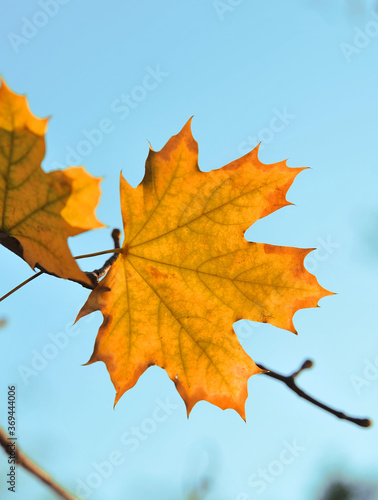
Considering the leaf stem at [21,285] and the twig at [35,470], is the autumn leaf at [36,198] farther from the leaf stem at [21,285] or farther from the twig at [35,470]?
the twig at [35,470]

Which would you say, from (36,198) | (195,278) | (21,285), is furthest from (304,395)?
(36,198)

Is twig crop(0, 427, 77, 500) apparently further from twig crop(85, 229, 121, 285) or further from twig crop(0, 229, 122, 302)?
twig crop(85, 229, 121, 285)

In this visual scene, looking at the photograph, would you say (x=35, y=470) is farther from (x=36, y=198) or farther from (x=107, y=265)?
(x=36, y=198)

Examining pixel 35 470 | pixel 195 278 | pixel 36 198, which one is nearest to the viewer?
pixel 36 198

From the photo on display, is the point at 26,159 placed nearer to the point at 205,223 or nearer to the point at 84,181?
the point at 84,181

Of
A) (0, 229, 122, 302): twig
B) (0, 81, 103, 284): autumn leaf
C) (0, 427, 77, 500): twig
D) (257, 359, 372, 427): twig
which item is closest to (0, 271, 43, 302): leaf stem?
(0, 229, 122, 302): twig
